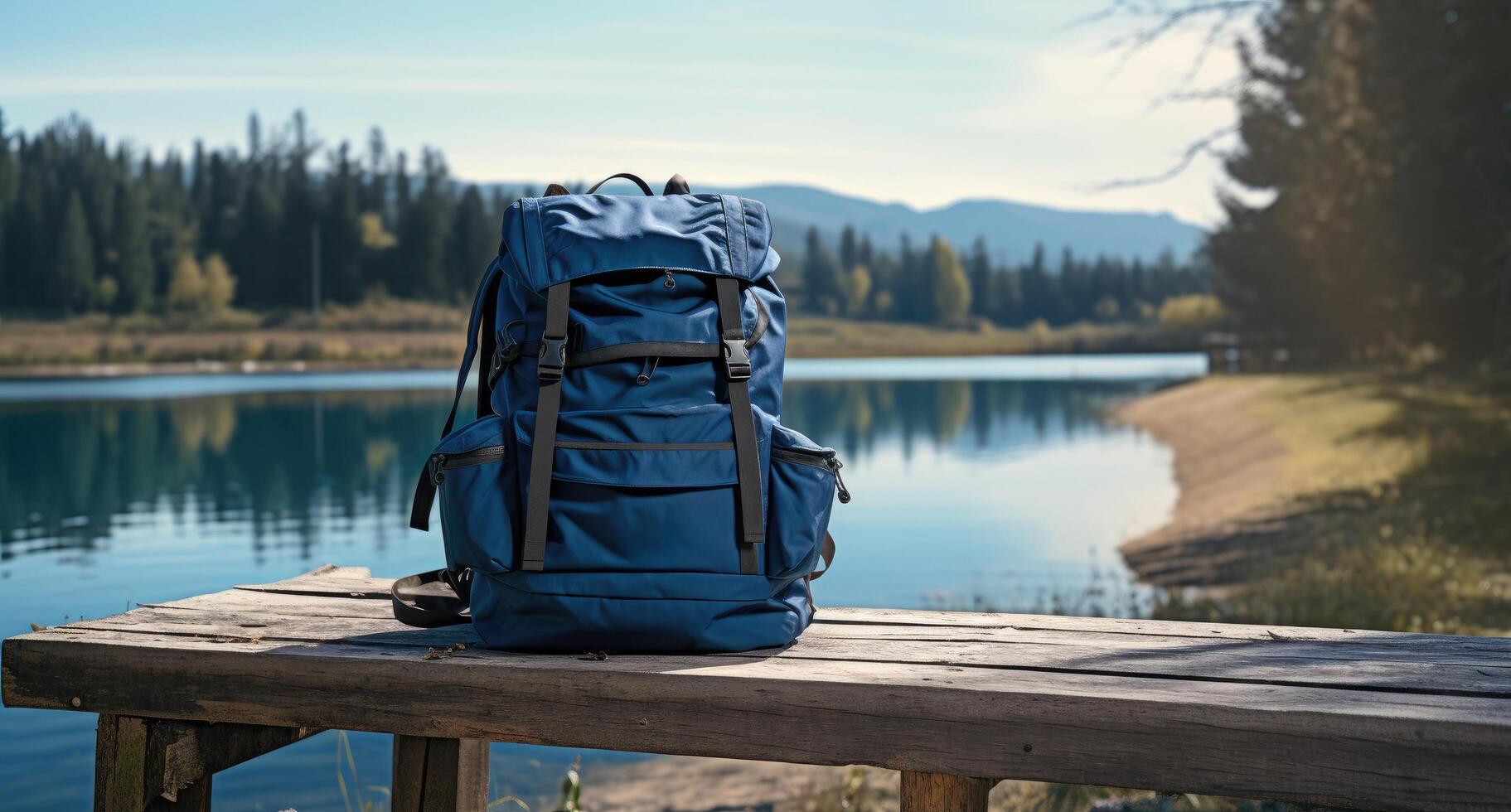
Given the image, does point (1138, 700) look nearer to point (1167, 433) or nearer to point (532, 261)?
point (532, 261)

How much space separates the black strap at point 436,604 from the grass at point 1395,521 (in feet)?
21.3

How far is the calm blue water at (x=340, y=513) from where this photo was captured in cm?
701

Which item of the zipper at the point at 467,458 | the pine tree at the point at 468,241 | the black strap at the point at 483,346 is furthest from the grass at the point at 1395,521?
the pine tree at the point at 468,241

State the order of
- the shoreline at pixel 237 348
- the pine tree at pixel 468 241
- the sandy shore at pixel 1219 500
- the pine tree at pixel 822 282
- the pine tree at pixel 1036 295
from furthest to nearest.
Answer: the pine tree at pixel 1036 295 → the pine tree at pixel 822 282 → the pine tree at pixel 468 241 → the shoreline at pixel 237 348 → the sandy shore at pixel 1219 500

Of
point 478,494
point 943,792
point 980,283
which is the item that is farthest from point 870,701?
point 980,283

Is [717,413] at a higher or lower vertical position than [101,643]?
higher

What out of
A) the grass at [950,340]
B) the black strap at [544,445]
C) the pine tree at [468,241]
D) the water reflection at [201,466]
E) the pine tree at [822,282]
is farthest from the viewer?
the pine tree at [822,282]

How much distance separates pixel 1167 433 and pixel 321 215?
6224 cm

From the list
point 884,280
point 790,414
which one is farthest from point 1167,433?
point 884,280

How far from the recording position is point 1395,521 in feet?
38.3

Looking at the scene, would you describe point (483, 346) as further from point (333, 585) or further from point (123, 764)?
point (123, 764)

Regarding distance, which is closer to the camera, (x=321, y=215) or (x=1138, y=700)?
(x=1138, y=700)

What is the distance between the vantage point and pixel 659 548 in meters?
2.34

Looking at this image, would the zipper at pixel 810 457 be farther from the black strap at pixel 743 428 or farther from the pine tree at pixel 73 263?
the pine tree at pixel 73 263
